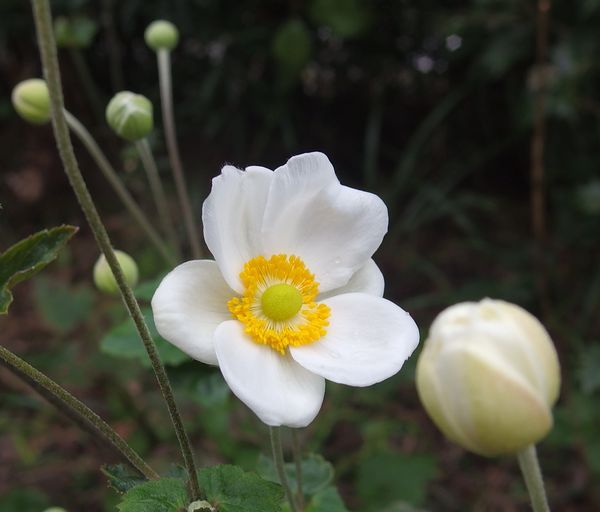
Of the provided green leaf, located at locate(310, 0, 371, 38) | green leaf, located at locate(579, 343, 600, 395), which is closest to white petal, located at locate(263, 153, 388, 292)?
green leaf, located at locate(579, 343, 600, 395)

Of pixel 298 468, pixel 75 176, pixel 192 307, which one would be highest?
pixel 75 176

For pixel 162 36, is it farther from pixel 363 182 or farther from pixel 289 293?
pixel 363 182

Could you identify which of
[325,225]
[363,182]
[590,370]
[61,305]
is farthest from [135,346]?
[363,182]

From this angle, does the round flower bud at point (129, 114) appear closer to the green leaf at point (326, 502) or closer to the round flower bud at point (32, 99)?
the round flower bud at point (32, 99)

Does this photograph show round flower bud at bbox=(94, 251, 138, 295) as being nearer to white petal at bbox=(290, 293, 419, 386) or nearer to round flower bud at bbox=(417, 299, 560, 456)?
white petal at bbox=(290, 293, 419, 386)

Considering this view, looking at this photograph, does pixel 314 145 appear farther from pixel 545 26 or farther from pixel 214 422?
pixel 214 422

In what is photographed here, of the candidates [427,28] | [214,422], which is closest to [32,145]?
[427,28]
